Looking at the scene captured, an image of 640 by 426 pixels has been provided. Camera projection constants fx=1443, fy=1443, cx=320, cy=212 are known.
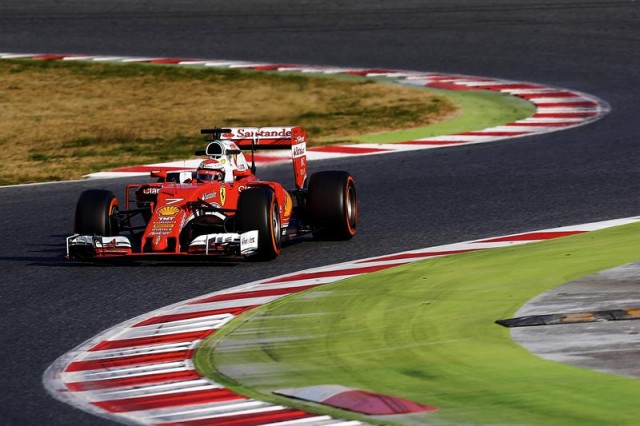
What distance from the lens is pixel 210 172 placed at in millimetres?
11742

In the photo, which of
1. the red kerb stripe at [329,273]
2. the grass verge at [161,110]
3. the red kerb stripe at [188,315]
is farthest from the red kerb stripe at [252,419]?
the grass verge at [161,110]

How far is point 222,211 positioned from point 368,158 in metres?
5.22

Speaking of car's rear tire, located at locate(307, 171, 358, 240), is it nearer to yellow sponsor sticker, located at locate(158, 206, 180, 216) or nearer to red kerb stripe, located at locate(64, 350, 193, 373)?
yellow sponsor sticker, located at locate(158, 206, 180, 216)

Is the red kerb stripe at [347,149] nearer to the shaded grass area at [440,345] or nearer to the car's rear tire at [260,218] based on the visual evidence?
the car's rear tire at [260,218]

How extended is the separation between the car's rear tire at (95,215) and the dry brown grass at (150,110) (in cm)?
434

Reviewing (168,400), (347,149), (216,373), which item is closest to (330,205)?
(216,373)

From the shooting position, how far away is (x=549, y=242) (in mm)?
11281

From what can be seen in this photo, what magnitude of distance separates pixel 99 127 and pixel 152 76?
377cm

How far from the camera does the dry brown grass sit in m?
17.7

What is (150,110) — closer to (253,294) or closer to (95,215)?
(95,215)

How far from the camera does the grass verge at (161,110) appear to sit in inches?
698

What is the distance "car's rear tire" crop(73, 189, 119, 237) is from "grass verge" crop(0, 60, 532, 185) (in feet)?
14.2

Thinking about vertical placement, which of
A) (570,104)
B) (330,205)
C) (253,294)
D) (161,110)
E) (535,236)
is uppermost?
(161,110)

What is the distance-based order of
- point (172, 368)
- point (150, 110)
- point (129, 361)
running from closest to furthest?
point (172, 368)
point (129, 361)
point (150, 110)
